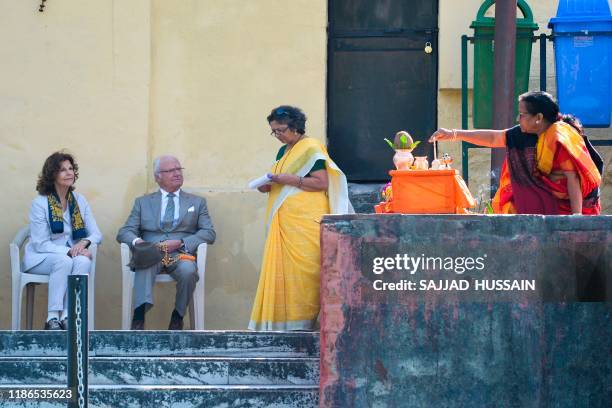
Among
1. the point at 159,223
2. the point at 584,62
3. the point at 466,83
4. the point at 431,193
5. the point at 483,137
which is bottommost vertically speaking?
the point at 159,223

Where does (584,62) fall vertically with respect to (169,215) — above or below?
above

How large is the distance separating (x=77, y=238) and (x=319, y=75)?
2.00 m

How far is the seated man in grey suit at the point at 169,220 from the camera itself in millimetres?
9188

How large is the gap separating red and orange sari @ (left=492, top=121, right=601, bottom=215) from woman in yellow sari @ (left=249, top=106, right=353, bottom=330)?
145 centimetres

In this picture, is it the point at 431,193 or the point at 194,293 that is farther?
the point at 194,293

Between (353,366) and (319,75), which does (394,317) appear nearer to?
(353,366)

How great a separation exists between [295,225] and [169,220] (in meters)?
1.04

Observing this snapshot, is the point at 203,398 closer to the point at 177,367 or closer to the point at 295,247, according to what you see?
the point at 177,367

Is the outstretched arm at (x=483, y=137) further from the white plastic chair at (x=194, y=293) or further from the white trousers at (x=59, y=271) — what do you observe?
the white trousers at (x=59, y=271)

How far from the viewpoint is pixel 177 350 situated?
755 cm

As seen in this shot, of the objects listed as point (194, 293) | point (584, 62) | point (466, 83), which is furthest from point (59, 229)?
point (584, 62)

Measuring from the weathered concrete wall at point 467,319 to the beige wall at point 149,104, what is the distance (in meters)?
3.85

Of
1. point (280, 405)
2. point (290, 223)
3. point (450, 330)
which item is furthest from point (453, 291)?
point (290, 223)

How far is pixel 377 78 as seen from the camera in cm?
1017
